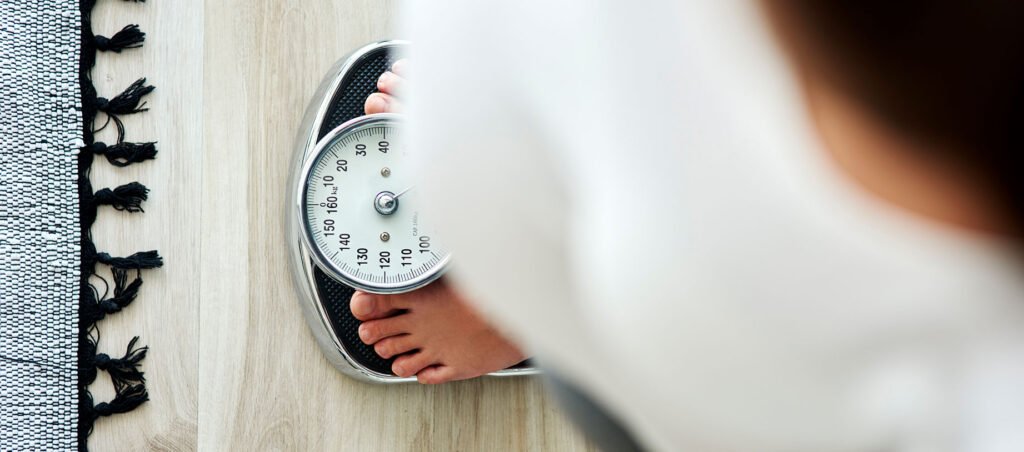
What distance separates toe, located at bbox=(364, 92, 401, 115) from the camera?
83 cm

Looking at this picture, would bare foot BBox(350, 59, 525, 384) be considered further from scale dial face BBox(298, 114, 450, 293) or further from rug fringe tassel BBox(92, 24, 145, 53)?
rug fringe tassel BBox(92, 24, 145, 53)

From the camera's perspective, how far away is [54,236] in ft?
2.83

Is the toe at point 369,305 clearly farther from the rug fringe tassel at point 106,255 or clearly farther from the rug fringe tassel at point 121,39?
the rug fringe tassel at point 121,39

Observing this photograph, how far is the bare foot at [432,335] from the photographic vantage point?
82cm

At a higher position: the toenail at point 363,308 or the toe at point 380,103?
the toe at point 380,103

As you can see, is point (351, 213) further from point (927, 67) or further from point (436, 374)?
point (927, 67)

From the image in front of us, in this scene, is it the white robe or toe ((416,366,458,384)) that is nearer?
the white robe

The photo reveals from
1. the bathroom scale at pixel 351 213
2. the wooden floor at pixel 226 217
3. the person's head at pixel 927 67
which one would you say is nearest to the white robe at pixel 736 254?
the person's head at pixel 927 67

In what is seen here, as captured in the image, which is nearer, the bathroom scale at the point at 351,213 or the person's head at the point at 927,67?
the person's head at the point at 927,67

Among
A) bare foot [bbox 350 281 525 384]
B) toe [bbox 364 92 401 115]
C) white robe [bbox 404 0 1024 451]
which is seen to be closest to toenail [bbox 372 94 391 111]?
toe [bbox 364 92 401 115]

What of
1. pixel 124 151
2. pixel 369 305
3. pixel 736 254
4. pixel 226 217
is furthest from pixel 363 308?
pixel 736 254

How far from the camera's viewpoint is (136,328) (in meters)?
0.87

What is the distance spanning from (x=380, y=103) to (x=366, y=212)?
11 cm

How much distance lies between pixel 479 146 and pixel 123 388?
0.77 meters
